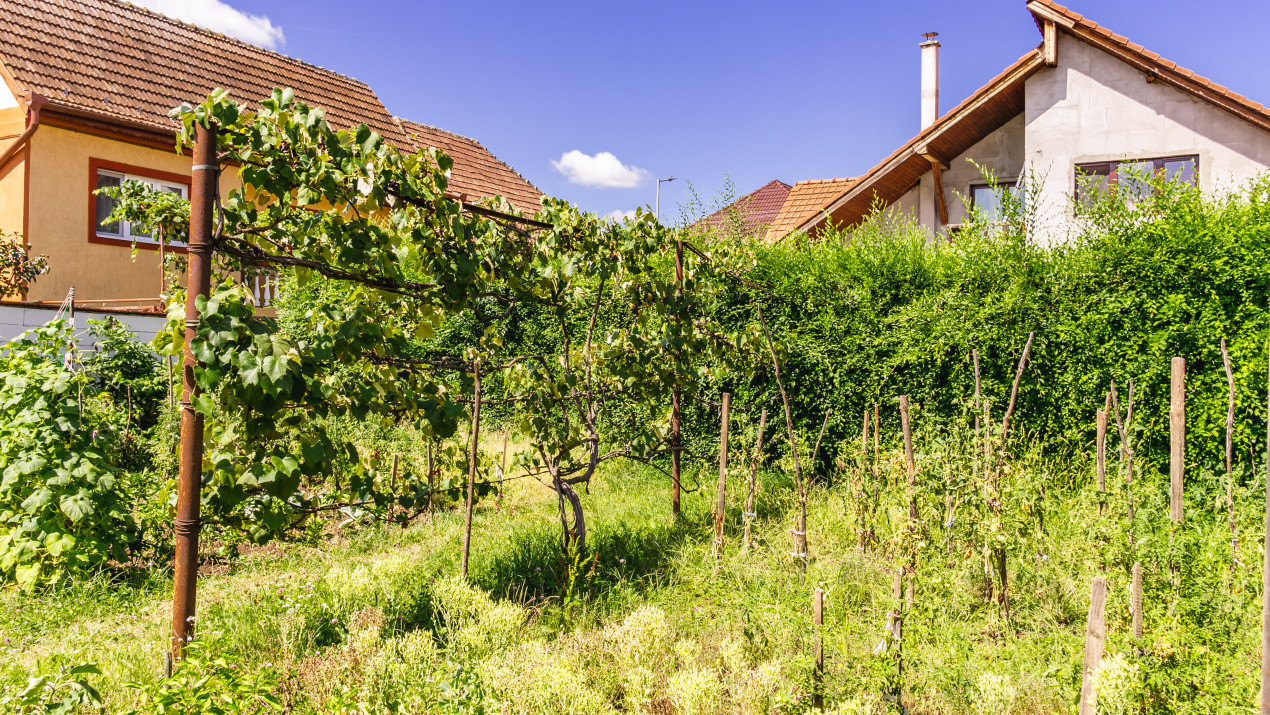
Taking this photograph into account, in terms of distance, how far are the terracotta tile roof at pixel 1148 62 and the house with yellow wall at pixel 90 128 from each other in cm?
816

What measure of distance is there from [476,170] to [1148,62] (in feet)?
42.7

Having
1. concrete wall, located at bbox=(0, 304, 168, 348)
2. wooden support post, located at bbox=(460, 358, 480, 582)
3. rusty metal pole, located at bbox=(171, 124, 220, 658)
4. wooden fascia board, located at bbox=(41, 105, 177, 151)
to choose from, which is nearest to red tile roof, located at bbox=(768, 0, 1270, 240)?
wooden support post, located at bbox=(460, 358, 480, 582)

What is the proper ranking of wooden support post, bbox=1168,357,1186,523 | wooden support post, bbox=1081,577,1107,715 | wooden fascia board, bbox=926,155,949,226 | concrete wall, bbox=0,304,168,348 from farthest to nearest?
wooden fascia board, bbox=926,155,949,226 < concrete wall, bbox=0,304,168,348 < wooden support post, bbox=1168,357,1186,523 < wooden support post, bbox=1081,577,1107,715

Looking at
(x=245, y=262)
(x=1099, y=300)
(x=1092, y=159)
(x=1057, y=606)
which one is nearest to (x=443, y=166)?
(x=245, y=262)

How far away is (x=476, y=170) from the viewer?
1741cm

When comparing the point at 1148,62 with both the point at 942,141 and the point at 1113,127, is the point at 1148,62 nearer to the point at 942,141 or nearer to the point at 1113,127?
the point at 1113,127

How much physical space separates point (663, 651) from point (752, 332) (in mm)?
2858

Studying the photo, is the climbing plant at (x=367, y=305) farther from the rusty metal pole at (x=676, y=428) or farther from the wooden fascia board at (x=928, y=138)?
the wooden fascia board at (x=928, y=138)

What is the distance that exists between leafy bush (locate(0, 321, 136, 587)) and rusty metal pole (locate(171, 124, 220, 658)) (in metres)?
1.44

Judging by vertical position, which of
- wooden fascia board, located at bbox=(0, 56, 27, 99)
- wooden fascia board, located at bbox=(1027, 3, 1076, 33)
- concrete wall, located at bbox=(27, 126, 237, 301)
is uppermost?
wooden fascia board, located at bbox=(1027, 3, 1076, 33)

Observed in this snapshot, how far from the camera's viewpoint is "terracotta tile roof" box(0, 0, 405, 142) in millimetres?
10484

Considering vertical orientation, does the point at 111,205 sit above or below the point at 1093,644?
above

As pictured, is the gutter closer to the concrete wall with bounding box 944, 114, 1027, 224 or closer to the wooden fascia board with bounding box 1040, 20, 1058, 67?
the concrete wall with bounding box 944, 114, 1027, 224

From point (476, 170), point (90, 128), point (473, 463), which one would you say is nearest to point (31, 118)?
point (90, 128)
